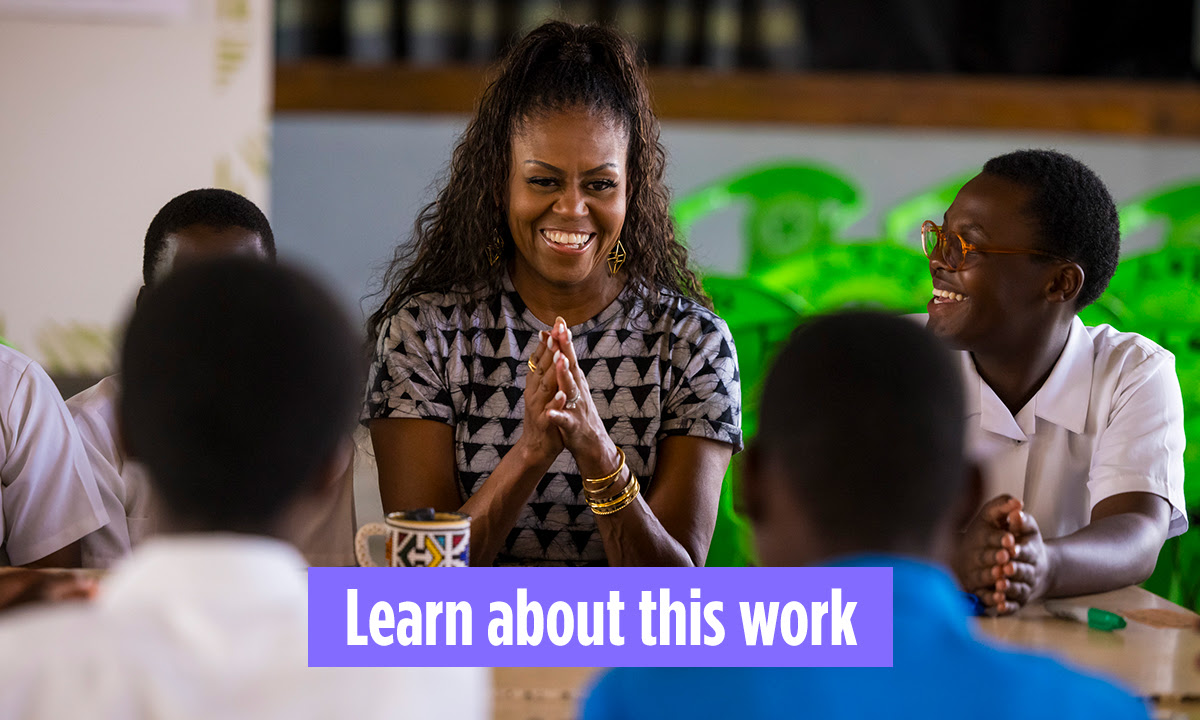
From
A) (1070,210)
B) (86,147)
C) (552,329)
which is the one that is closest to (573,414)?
(552,329)

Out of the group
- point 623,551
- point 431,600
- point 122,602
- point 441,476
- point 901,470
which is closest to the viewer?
point 122,602

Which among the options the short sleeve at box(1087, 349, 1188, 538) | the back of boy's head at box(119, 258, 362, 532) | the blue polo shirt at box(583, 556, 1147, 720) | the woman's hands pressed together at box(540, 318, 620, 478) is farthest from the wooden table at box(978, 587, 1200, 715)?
the back of boy's head at box(119, 258, 362, 532)

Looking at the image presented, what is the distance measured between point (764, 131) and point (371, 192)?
58.2 inches

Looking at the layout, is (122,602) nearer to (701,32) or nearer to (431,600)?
(431,600)

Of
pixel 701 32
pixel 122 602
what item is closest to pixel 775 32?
pixel 701 32

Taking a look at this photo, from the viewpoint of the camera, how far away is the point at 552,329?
1.79 meters

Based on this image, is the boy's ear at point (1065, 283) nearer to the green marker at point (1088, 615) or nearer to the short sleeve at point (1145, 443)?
the short sleeve at point (1145, 443)

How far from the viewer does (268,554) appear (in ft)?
2.67

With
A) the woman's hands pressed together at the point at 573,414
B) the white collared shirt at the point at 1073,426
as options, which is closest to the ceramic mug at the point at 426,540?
the woman's hands pressed together at the point at 573,414

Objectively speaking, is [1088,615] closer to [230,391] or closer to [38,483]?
[230,391]

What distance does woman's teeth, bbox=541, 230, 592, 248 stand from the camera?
72.0 inches

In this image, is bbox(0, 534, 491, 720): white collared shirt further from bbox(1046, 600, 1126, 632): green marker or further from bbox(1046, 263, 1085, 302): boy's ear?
bbox(1046, 263, 1085, 302): boy's ear

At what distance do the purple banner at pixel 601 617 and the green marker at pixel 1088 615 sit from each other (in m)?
0.51

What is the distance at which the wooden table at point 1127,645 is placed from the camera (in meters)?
1.20
